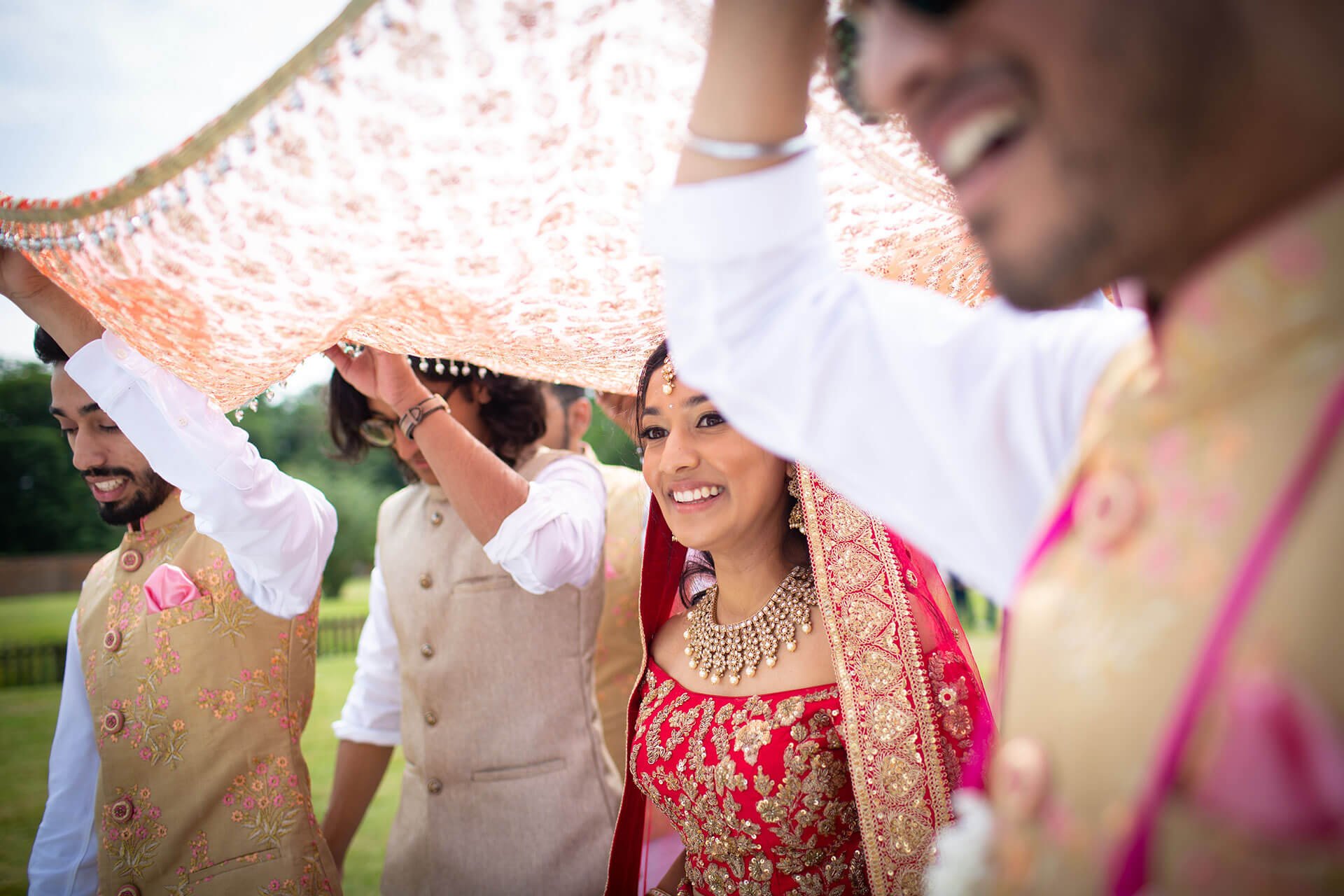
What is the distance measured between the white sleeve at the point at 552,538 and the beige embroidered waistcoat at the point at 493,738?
0.18 m

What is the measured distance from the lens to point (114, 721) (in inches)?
91.7

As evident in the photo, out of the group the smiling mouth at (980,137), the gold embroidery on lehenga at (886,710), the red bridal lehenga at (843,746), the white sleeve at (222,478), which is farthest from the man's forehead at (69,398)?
the smiling mouth at (980,137)

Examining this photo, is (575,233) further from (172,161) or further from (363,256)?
(172,161)

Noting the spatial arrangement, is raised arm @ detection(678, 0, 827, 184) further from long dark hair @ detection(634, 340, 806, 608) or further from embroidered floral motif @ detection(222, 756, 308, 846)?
embroidered floral motif @ detection(222, 756, 308, 846)

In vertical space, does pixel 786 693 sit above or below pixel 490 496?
below

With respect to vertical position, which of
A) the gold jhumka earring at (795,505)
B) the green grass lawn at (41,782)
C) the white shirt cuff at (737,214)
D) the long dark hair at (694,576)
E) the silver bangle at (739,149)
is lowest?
the green grass lawn at (41,782)

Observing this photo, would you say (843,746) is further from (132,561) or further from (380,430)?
(132,561)

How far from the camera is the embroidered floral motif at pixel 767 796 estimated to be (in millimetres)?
1723

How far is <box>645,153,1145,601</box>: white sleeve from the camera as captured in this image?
876mm

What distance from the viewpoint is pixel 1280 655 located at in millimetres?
499

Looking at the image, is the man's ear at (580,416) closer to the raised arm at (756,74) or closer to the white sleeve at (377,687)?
the white sleeve at (377,687)

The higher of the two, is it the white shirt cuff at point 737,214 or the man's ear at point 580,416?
the white shirt cuff at point 737,214

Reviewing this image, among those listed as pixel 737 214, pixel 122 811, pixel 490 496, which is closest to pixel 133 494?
pixel 122 811

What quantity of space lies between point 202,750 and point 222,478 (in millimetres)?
830
